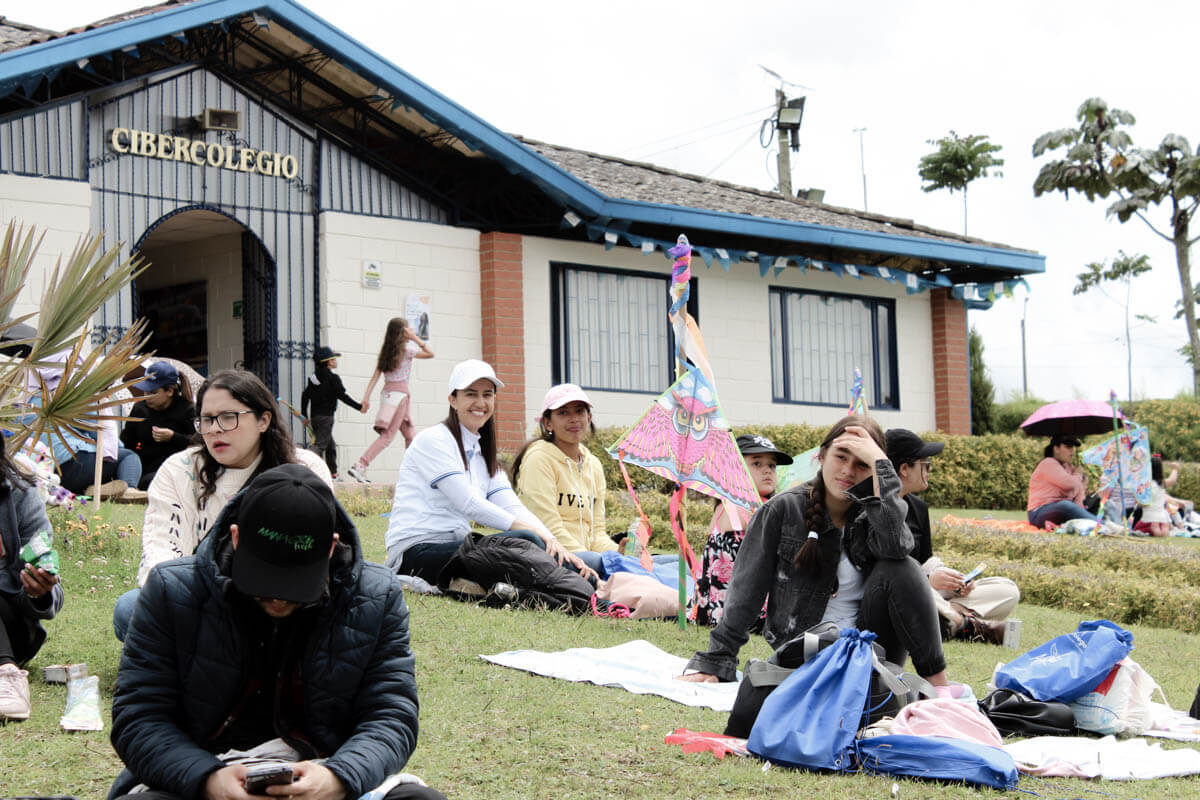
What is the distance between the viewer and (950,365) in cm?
2011

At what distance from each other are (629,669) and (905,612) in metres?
1.47

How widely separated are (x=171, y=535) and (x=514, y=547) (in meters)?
2.80

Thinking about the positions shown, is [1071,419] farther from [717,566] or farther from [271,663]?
[271,663]

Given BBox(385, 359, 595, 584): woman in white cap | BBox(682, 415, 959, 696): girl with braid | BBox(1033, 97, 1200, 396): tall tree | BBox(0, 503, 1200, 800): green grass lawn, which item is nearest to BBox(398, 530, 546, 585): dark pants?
BBox(385, 359, 595, 584): woman in white cap

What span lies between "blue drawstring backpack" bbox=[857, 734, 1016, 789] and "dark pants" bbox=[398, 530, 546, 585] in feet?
10.9

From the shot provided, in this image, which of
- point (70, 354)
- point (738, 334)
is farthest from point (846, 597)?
point (738, 334)

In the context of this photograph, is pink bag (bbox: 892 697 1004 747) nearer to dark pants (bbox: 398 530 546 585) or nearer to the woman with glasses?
the woman with glasses

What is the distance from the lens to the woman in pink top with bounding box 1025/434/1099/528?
1451 centimetres

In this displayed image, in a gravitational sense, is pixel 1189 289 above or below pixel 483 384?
above

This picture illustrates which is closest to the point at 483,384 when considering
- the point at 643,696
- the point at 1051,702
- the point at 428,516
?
the point at 428,516

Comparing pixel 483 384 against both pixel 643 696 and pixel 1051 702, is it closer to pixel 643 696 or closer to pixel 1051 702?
pixel 643 696

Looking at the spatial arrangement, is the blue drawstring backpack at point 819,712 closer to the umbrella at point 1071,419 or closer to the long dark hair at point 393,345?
the long dark hair at point 393,345

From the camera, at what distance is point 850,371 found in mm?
19781

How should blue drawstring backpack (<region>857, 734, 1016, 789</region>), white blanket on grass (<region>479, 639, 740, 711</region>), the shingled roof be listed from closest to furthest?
blue drawstring backpack (<region>857, 734, 1016, 789</region>)
white blanket on grass (<region>479, 639, 740, 711</region>)
the shingled roof
